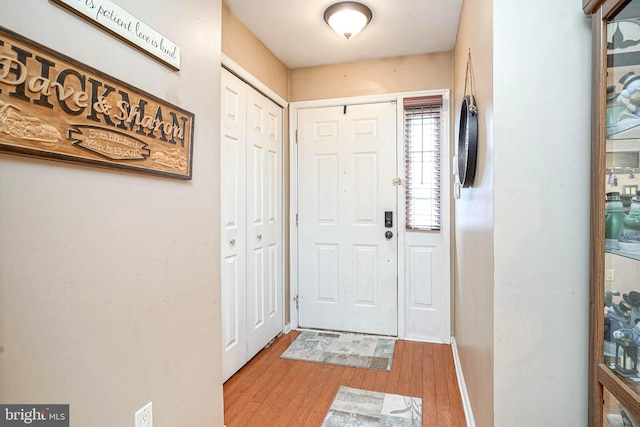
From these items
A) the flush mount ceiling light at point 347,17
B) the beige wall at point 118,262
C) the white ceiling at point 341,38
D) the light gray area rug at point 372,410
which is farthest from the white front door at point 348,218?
the beige wall at point 118,262

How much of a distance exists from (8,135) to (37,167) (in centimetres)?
11

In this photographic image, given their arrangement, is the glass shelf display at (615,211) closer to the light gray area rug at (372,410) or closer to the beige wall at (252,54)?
the light gray area rug at (372,410)

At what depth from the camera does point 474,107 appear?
1597 mm

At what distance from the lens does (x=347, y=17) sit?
2.17m

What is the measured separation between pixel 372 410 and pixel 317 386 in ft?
1.36

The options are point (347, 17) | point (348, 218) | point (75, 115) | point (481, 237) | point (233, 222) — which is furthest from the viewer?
point (348, 218)

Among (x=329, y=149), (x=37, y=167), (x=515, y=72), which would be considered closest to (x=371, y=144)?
(x=329, y=149)

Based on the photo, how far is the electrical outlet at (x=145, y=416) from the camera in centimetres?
122

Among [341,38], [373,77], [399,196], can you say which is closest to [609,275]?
[399,196]

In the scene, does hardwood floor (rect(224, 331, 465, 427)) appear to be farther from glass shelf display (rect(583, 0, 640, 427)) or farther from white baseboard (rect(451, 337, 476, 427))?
glass shelf display (rect(583, 0, 640, 427))

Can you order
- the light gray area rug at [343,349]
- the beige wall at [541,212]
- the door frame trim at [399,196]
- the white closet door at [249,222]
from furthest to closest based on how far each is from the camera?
the door frame trim at [399,196]
the light gray area rug at [343,349]
the white closet door at [249,222]
the beige wall at [541,212]

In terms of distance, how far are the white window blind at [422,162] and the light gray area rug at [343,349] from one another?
3.38 feet

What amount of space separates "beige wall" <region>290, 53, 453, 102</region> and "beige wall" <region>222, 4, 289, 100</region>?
0.63 ft

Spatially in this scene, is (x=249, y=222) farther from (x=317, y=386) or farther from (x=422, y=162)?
(x=422, y=162)
